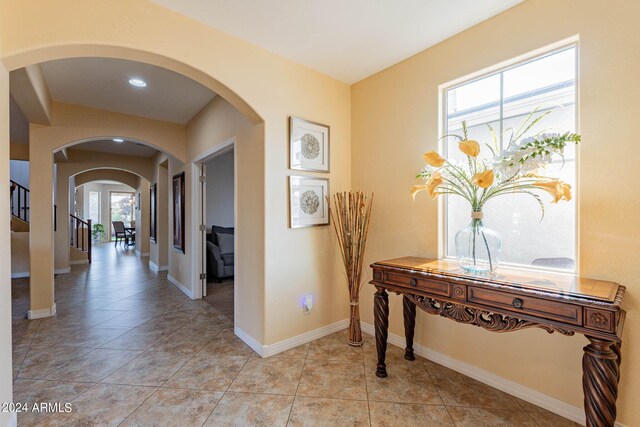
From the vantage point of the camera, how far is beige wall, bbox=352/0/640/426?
1.59 meters

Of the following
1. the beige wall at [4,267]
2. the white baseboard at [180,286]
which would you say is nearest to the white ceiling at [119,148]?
the white baseboard at [180,286]

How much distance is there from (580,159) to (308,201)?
198 cm

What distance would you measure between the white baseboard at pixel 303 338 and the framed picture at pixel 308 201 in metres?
1.05

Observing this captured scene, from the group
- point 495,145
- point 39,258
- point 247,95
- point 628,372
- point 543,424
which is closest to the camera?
point 628,372

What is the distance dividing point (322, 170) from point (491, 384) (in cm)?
219

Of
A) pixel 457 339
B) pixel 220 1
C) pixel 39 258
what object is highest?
pixel 220 1

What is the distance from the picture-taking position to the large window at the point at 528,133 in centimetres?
185

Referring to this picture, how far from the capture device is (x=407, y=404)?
6.24ft

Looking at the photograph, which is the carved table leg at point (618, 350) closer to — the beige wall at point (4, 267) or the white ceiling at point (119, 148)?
the beige wall at point (4, 267)

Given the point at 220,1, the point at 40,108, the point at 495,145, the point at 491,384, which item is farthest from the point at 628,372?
the point at 40,108

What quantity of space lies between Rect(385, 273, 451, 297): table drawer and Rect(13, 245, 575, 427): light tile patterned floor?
2.43 ft

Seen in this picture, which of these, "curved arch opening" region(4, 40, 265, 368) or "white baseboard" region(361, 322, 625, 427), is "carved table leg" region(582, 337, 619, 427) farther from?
"curved arch opening" region(4, 40, 265, 368)

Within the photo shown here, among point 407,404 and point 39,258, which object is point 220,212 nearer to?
point 39,258

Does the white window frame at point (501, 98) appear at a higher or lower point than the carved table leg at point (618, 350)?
higher
